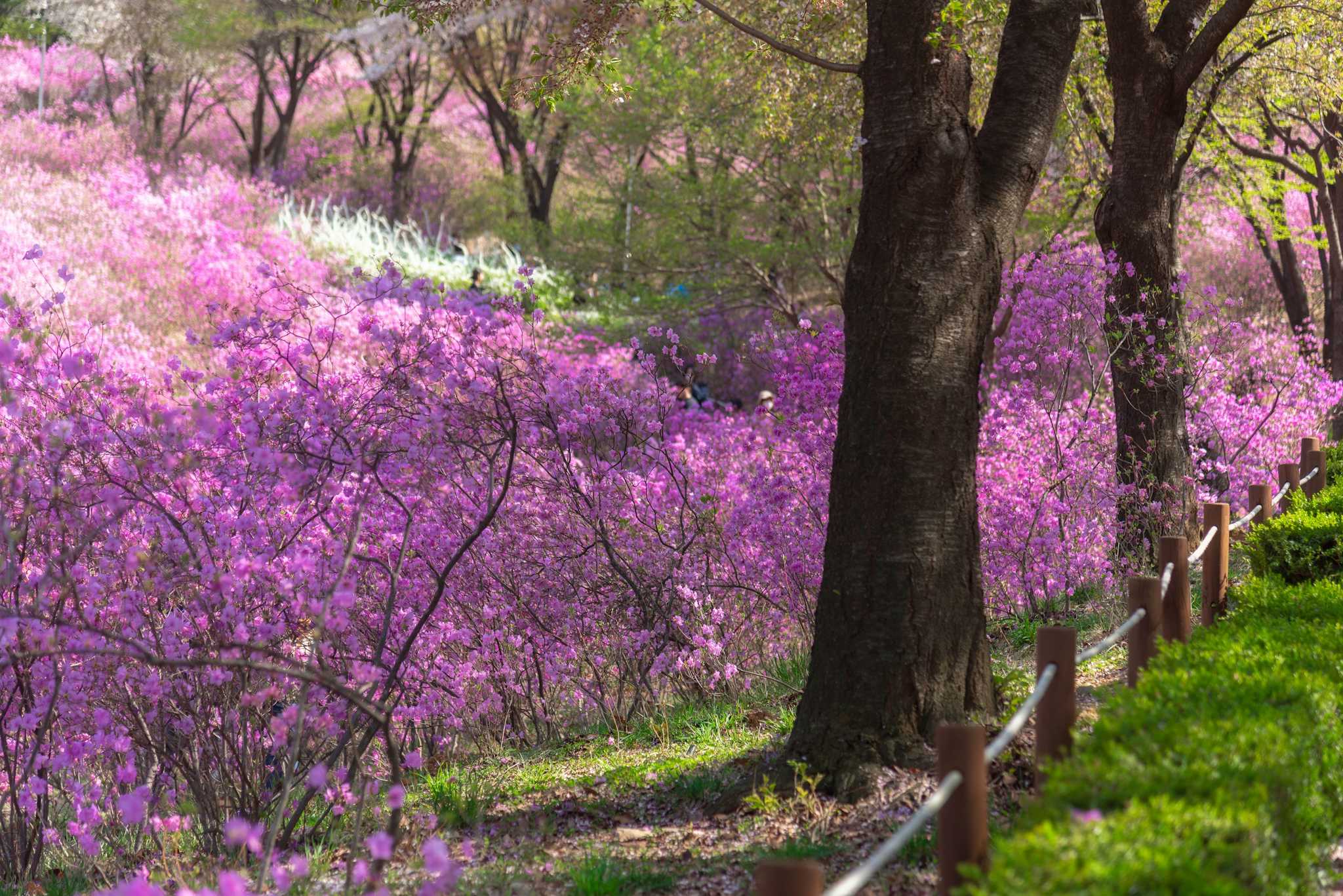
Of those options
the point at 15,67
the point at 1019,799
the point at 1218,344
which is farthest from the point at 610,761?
the point at 15,67

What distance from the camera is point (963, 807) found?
2.92 metres

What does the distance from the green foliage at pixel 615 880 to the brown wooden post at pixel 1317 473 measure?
5.72 meters

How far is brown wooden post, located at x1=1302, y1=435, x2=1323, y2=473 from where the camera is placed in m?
8.88

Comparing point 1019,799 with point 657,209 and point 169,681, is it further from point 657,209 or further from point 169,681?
point 657,209

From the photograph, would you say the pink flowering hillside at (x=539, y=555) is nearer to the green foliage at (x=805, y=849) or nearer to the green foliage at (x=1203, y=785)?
the green foliage at (x=805, y=849)

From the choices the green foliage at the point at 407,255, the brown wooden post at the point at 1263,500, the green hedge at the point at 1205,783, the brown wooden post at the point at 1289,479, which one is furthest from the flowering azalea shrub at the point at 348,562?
the green foliage at the point at 407,255

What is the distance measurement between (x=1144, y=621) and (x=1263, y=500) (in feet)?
10.7

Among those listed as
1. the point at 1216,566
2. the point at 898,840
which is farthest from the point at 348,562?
the point at 1216,566

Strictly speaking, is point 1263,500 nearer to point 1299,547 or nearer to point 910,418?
point 1299,547

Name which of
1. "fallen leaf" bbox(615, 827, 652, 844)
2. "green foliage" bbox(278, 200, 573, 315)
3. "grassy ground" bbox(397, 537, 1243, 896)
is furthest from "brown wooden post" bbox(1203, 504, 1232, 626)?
"green foliage" bbox(278, 200, 573, 315)

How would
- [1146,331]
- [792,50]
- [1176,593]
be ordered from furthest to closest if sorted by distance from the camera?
[1146,331]
[792,50]
[1176,593]

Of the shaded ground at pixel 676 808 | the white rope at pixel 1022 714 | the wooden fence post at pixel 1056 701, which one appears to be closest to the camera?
the white rope at pixel 1022 714

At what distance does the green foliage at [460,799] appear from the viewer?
5.63 m

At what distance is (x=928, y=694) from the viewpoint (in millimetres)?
4941
